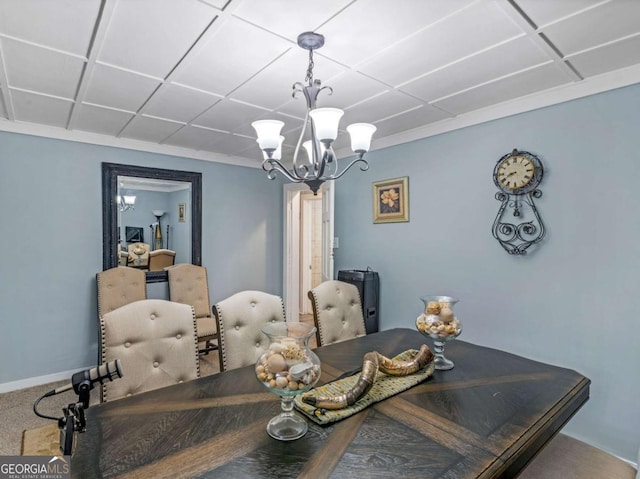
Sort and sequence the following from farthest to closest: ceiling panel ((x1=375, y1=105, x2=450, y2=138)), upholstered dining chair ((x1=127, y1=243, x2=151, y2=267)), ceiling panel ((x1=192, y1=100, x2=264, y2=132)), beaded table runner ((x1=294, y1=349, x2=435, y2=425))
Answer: upholstered dining chair ((x1=127, y1=243, x2=151, y2=267)), ceiling panel ((x1=375, y1=105, x2=450, y2=138)), ceiling panel ((x1=192, y1=100, x2=264, y2=132)), beaded table runner ((x1=294, y1=349, x2=435, y2=425))

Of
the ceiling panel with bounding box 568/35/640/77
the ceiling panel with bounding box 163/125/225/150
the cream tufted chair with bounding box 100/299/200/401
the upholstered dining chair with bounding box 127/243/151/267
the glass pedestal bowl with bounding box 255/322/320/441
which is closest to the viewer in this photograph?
the glass pedestal bowl with bounding box 255/322/320/441

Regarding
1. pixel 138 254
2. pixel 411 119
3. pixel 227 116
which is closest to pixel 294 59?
pixel 227 116

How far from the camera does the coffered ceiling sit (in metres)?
1.55

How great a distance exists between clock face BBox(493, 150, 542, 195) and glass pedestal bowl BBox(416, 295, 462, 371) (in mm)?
1309

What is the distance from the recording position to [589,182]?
7.37 ft

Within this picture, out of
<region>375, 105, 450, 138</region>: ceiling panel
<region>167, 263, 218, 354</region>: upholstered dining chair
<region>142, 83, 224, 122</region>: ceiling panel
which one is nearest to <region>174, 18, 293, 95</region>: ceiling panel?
<region>142, 83, 224, 122</region>: ceiling panel

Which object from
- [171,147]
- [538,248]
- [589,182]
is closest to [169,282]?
[171,147]

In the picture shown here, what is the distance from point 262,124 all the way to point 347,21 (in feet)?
2.10

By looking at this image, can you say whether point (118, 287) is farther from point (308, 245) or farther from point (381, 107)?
point (381, 107)

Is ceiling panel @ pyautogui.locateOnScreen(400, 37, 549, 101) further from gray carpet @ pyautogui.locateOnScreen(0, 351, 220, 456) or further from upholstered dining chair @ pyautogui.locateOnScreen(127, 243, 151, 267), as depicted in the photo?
gray carpet @ pyautogui.locateOnScreen(0, 351, 220, 456)

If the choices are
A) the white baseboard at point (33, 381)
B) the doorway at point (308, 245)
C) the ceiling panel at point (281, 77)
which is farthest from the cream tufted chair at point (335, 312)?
the doorway at point (308, 245)

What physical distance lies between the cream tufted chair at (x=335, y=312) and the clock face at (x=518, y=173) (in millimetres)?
1403

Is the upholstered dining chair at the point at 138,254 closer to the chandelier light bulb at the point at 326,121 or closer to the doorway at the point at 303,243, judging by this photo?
the doorway at the point at 303,243

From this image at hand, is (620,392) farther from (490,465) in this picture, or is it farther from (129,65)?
(129,65)
